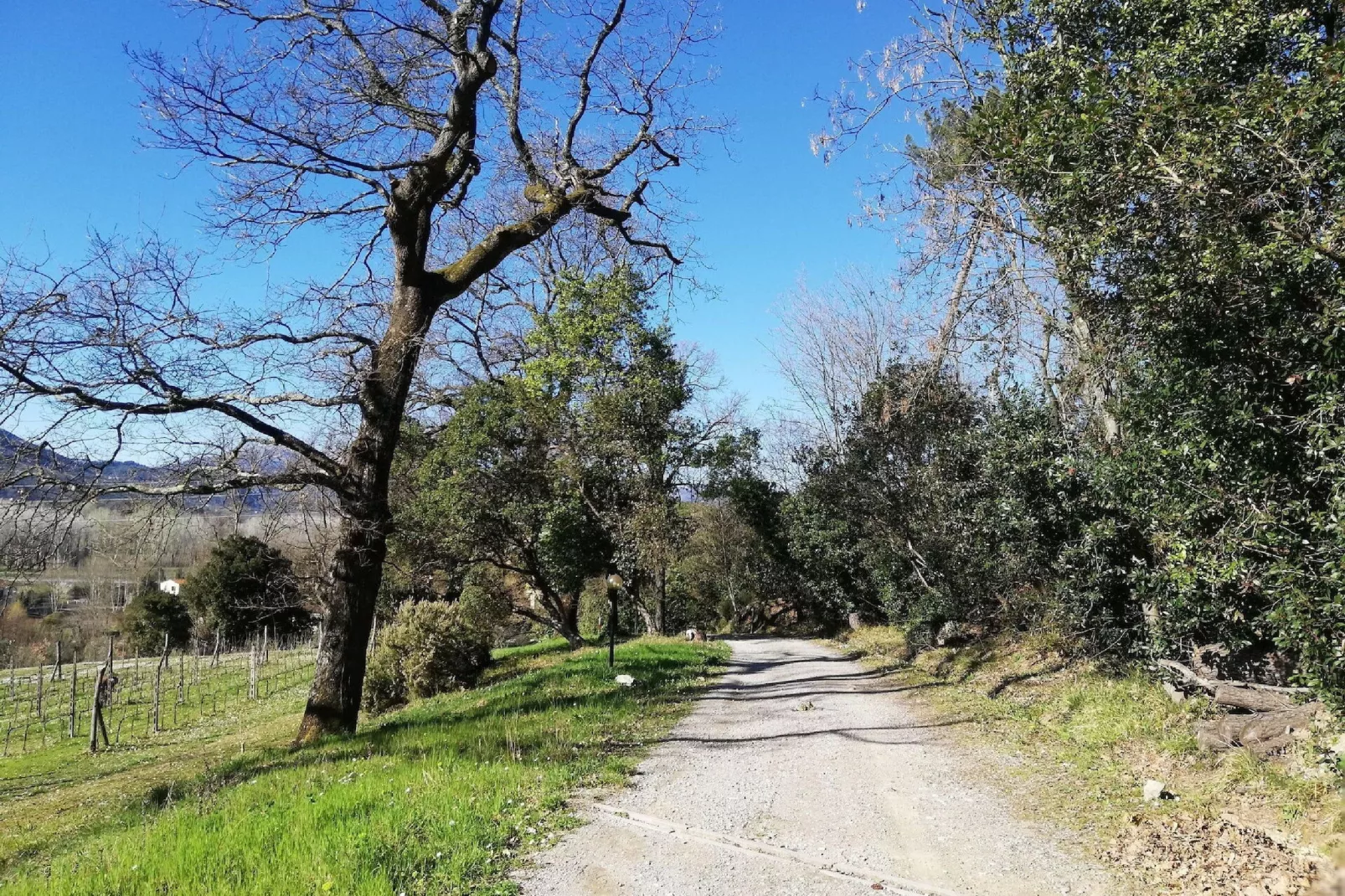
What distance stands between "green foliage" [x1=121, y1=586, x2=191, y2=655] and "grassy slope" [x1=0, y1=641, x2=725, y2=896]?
106 ft

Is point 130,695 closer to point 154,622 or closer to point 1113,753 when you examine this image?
point 154,622

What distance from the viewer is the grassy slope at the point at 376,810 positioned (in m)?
4.17

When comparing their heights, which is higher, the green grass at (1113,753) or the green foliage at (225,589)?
the green foliage at (225,589)

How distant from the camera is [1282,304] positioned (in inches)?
183

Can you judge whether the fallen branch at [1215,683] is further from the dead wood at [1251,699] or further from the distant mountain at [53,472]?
A: the distant mountain at [53,472]

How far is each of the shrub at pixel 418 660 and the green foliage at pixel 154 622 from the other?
1137 inches

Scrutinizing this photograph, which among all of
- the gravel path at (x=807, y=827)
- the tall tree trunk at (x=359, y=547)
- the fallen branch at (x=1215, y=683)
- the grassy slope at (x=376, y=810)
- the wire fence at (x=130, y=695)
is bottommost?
the wire fence at (x=130, y=695)

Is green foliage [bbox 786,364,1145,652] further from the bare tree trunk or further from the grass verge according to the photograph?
the bare tree trunk

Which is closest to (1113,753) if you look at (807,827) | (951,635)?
(807,827)

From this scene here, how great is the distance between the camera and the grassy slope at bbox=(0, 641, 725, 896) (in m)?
4.17

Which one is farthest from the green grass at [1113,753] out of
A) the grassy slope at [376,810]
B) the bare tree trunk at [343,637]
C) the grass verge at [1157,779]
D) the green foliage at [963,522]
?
the bare tree trunk at [343,637]

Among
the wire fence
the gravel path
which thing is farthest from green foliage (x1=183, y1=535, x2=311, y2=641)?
the gravel path

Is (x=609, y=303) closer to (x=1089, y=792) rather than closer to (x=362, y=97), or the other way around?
(x=362, y=97)

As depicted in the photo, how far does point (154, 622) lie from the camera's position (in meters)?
36.9
